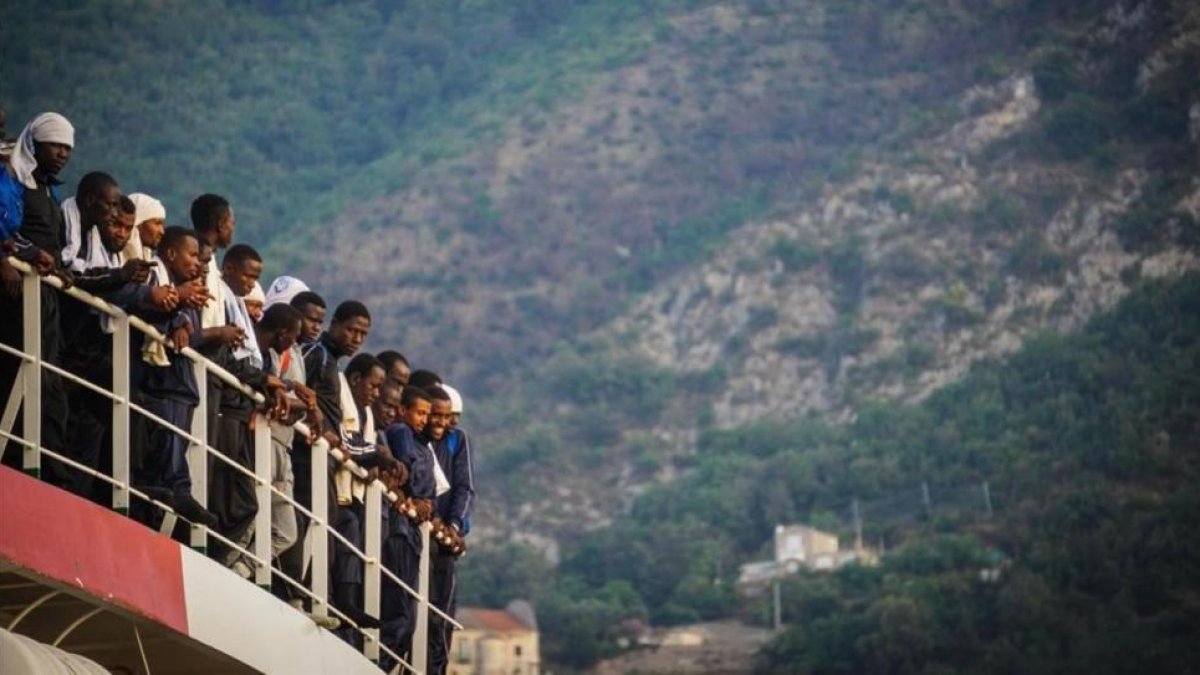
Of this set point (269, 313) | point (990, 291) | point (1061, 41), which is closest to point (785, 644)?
point (990, 291)

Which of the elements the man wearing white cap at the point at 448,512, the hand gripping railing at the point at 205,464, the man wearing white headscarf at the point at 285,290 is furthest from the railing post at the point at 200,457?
the man wearing white cap at the point at 448,512

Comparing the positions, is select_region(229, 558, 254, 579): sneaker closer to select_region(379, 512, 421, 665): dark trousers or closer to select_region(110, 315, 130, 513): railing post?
select_region(110, 315, 130, 513): railing post

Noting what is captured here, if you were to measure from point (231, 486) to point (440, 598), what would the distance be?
3545 mm

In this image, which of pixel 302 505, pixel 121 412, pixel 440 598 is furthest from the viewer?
pixel 440 598

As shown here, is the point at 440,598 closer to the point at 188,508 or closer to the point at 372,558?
the point at 372,558

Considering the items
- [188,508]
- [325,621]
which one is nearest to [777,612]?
[325,621]

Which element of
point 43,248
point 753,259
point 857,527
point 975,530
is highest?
point 753,259

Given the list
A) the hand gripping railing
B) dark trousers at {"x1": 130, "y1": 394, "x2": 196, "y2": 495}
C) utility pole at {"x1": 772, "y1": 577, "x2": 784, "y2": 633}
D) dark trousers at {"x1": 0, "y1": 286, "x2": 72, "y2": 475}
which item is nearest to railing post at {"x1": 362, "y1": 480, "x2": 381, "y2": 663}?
the hand gripping railing

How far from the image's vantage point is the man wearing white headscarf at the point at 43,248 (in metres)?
10.4

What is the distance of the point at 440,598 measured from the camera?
1524 cm

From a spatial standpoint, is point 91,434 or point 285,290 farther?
point 285,290

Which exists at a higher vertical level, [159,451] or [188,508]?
[159,451]

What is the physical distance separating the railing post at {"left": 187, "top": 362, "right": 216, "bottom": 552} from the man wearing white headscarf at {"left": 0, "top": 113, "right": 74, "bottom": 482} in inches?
27.1

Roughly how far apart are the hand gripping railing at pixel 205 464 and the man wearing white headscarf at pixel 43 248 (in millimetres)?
55
